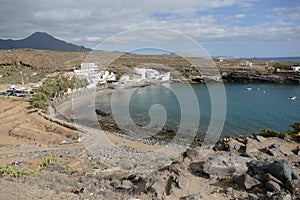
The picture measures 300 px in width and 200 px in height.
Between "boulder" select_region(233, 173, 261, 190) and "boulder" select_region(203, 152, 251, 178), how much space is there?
0.72m

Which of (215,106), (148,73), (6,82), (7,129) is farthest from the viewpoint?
(148,73)

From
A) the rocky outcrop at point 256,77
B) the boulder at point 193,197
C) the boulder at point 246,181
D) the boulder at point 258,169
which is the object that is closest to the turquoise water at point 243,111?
the rocky outcrop at point 256,77

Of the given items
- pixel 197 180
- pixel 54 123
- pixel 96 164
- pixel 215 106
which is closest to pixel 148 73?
pixel 215 106

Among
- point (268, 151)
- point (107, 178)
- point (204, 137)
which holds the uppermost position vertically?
point (268, 151)

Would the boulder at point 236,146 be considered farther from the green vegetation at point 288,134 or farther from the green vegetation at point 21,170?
the green vegetation at point 21,170

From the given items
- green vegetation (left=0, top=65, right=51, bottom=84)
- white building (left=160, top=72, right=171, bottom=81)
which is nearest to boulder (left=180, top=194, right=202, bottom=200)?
green vegetation (left=0, top=65, right=51, bottom=84)

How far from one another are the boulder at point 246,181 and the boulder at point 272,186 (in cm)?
35

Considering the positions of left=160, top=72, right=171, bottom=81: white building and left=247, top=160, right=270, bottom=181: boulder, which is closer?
left=247, top=160, right=270, bottom=181: boulder

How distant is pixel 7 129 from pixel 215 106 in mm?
31255

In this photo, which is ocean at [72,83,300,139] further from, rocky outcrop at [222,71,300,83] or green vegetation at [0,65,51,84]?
green vegetation at [0,65,51,84]

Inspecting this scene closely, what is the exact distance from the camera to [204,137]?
26.6 meters

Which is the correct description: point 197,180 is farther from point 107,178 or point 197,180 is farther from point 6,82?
point 6,82

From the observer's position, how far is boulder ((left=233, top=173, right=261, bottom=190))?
7.86m

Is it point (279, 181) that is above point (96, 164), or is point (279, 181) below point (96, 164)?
above
